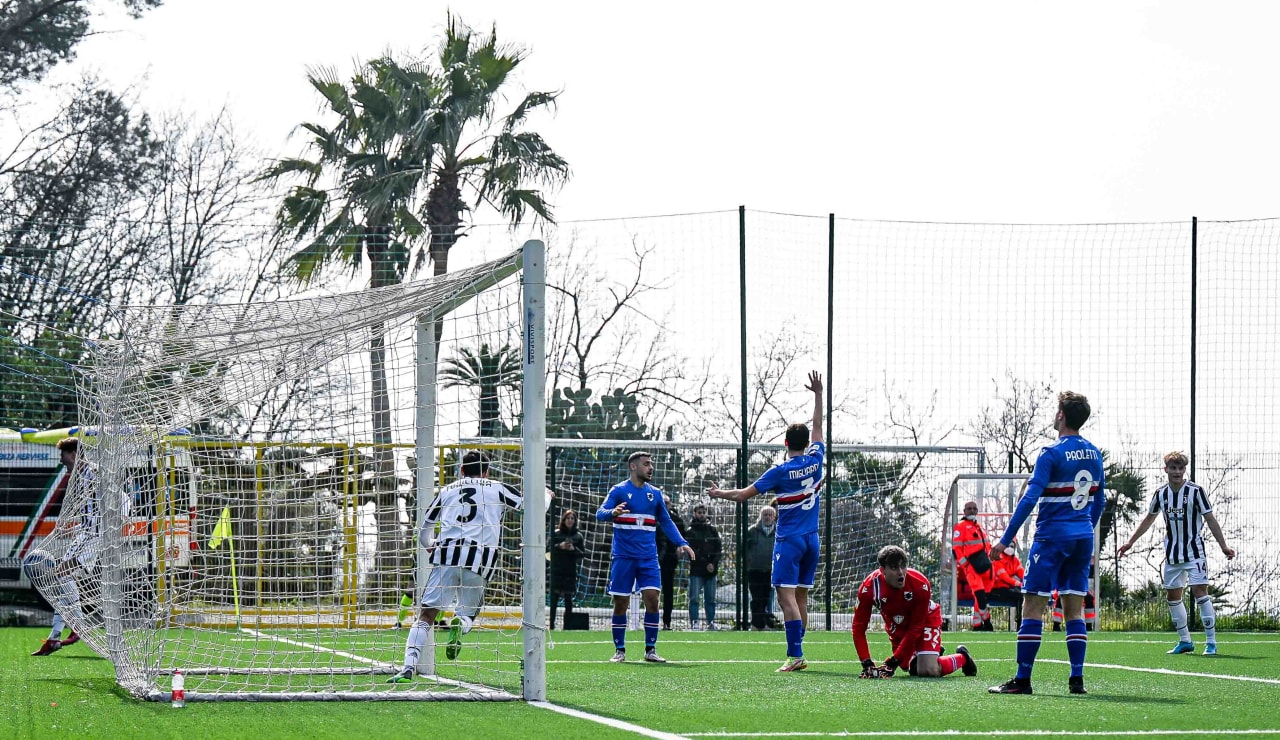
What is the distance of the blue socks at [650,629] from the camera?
11.7 meters

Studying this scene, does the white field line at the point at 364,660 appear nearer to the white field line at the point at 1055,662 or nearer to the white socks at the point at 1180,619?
the white field line at the point at 1055,662

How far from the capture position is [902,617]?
981cm

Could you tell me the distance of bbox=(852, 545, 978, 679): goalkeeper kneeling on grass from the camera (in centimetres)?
959

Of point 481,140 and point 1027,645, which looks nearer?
point 1027,645

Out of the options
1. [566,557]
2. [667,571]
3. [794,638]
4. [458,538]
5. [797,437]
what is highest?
[797,437]

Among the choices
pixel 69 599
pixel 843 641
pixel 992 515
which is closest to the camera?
pixel 69 599

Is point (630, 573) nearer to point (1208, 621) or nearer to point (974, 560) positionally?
point (1208, 621)

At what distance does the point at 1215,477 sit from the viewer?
18094 mm

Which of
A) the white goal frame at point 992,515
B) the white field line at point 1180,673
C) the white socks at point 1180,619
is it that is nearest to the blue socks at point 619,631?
the white field line at point 1180,673

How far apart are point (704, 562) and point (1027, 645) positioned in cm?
983

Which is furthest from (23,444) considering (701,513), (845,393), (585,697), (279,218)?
(585,697)

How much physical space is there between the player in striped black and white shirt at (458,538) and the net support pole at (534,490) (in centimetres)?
110

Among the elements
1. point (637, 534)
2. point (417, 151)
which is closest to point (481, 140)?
point (417, 151)

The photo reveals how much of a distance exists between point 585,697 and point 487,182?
15.9 metres
